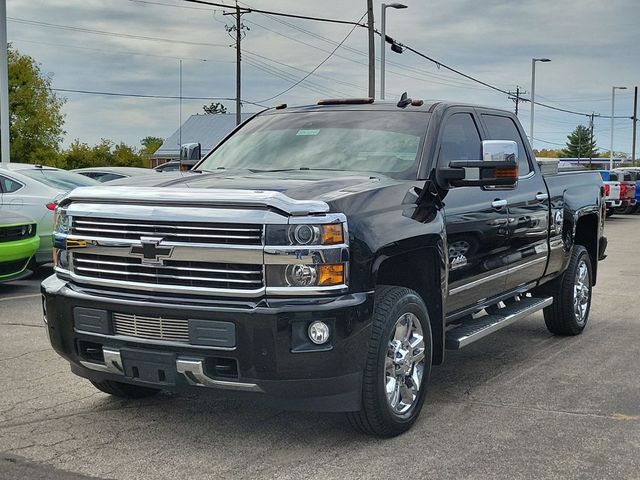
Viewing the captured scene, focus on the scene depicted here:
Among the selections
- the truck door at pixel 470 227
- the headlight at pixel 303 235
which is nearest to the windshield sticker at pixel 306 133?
the truck door at pixel 470 227

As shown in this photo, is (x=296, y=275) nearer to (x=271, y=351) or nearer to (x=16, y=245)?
(x=271, y=351)

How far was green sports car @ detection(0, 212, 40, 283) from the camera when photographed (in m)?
9.60

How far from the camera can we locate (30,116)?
47469 mm

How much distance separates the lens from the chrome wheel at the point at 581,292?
25.3ft

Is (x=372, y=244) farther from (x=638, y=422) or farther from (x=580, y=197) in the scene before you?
(x=580, y=197)

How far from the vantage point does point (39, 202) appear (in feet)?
36.9

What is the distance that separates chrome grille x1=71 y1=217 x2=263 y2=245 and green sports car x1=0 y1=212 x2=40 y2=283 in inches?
219

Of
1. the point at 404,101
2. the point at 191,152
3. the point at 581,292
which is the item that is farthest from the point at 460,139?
the point at 581,292

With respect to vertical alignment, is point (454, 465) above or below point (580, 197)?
below

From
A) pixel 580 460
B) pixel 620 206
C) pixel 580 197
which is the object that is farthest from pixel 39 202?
pixel 620 206

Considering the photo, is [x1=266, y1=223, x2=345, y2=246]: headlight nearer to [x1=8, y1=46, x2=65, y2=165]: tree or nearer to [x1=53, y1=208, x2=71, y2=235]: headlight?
[x1=53, y1=208, x2=71, y2=235]: headlight

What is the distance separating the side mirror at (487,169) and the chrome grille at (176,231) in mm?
1519

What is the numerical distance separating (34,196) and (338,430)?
25.7 feet

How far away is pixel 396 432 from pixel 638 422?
154 centimetres
